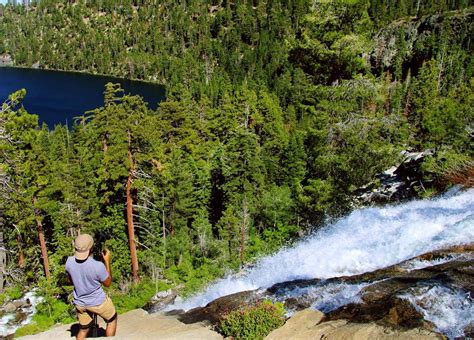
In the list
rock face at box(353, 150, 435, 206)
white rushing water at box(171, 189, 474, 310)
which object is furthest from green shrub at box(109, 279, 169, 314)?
rock face at box(353, 150, 435, 206)

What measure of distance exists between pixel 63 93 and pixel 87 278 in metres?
169

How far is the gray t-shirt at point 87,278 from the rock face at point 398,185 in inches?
610

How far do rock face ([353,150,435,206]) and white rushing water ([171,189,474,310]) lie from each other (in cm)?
321

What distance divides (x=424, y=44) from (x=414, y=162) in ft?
322

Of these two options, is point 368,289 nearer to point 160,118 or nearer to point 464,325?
point 464,325

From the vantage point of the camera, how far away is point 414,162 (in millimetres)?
22016

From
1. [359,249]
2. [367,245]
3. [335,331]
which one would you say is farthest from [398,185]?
[335,331]

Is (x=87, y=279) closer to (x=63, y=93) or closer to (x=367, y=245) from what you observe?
(x=367, y=245)

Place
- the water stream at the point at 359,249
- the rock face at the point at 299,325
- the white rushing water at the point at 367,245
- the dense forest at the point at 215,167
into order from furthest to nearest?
the dense forest at the point at 215,167 < the white rushing water at the point at 367,245 < the water stream at the point at 359,249 < the rock face at the point at 299,325

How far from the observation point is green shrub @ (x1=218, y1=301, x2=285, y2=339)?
9328 millimetres

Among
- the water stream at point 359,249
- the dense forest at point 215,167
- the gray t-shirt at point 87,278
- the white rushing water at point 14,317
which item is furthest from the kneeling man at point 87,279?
the white rushing water at point 14,317

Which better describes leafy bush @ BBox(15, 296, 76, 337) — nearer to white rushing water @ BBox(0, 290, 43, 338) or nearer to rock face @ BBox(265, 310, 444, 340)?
Answer: white rushing water @ BBox(0, 290, 43, 338)

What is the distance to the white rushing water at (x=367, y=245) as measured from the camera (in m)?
13.4

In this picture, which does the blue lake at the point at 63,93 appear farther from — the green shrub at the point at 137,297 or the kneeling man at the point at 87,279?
the kneeling man at the point at 87,279
